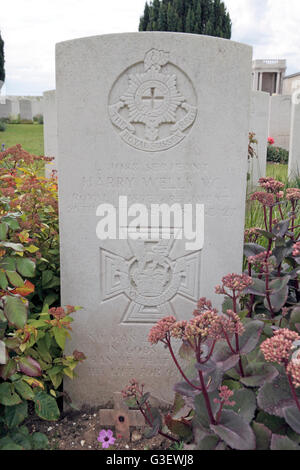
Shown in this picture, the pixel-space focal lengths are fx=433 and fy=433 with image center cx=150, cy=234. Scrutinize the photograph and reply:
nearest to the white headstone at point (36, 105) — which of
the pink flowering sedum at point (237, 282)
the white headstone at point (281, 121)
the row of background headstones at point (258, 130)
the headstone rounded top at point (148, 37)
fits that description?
the white headstone at point (281, 121)

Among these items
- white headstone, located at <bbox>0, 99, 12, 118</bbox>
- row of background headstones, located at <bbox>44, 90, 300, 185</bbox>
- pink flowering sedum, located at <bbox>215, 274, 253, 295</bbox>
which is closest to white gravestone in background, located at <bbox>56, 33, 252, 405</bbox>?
pink flowering sedum, located at <bbox>215, 274, 253, 295</bbox>

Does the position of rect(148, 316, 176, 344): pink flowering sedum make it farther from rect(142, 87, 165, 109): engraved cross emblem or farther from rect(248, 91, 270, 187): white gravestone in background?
rect(248, 91, 270, 187): white gravestone in background

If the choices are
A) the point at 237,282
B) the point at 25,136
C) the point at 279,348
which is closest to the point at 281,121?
the point at 25,136

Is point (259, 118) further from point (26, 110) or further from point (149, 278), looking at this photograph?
point (26, 110)

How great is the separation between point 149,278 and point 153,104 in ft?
3.34

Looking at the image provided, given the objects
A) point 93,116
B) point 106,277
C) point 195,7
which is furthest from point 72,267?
point 195,7

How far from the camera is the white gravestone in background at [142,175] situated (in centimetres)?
238

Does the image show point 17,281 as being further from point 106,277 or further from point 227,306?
point 227,306

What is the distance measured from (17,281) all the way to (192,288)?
1.11m

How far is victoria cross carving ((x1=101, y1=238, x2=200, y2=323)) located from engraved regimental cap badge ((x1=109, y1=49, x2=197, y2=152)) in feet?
2.00

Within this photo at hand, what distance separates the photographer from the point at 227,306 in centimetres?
214

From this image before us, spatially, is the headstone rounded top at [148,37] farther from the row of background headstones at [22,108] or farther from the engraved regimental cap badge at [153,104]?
the row of background headstones at [22,108]

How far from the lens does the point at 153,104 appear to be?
7.98 ft
